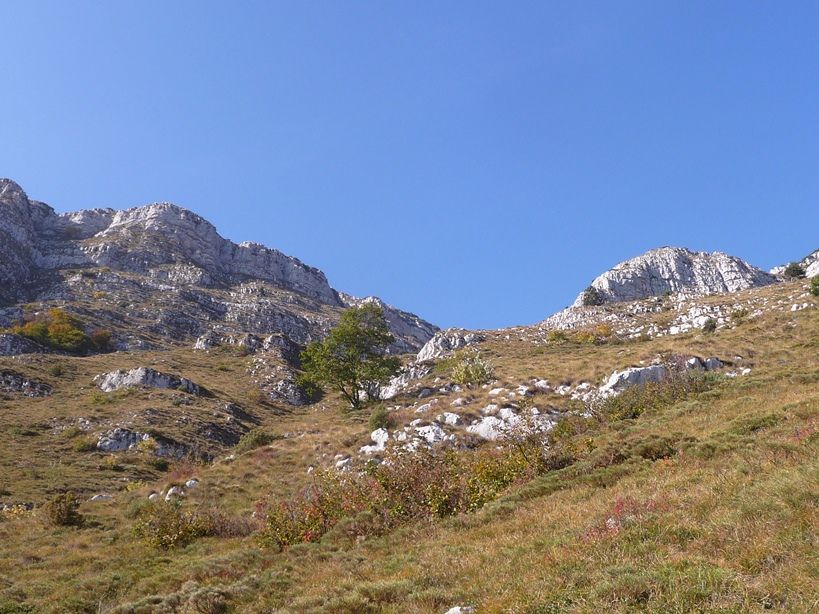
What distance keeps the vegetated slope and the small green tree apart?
14.0 metres

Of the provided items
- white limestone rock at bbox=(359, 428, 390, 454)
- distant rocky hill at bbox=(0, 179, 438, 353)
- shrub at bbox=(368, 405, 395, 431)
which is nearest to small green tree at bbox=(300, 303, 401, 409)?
shrub at bbox=(368, 405, 395, 431)

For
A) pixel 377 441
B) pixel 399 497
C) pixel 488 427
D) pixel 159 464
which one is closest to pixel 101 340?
pixel 159 464

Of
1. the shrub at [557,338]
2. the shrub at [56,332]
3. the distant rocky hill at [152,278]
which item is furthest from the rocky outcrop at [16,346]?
the shrub at [557,338]

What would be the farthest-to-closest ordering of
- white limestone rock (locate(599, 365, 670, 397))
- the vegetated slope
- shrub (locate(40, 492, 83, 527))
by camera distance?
1. white limestone rock (locate(599, 365, 670, 397))
2. shrub (locate(40, 492, 83, 527))
3. the vegetated slope

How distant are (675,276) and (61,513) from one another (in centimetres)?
17917

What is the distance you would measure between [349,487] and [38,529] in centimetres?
1533

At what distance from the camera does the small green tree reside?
48500 millimetres

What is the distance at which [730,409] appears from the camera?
20.7 m

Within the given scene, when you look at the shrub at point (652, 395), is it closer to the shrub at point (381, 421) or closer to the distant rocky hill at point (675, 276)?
the shrub at point (381, 421)

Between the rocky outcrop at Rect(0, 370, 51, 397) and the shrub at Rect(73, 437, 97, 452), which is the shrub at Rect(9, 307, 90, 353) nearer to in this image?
the rocky outcrop at Rect(0, 370, 51, 397)

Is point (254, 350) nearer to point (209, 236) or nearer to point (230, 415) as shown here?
point (230, 415)

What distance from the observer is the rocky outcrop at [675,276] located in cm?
15250

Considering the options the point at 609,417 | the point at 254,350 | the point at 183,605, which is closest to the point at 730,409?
the point at 609,417

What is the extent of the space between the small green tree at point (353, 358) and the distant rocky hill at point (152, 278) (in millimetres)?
60743
